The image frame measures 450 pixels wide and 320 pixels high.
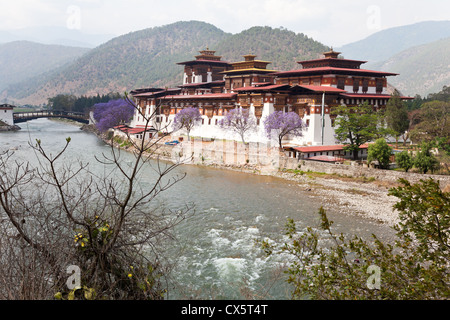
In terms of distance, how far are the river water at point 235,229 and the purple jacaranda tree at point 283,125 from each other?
10.6 m

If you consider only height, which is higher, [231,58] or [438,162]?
[231,58]

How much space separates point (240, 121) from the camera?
5897cm

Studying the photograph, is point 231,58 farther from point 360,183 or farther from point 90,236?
point 90,236

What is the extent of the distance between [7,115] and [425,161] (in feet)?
300

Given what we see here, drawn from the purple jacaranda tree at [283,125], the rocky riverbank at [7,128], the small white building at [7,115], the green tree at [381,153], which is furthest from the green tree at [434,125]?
the small white building at [7,115]

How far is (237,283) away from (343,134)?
33.8 metres

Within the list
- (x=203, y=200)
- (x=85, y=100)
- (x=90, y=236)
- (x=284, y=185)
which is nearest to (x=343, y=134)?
(x=284, y=185)

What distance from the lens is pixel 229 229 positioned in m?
24.9

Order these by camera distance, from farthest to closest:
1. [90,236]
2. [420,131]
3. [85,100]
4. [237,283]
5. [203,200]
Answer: [85,100] → [420,131] → [203,200] → [237,283] → [90,236]

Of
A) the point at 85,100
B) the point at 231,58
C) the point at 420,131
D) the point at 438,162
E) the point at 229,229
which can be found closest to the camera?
the point at 229,229

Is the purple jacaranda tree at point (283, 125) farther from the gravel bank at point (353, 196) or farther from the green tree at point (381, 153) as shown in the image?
the green tree at point (381, 153)

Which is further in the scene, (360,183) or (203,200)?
(360,183)

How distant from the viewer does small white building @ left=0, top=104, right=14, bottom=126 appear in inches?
3713

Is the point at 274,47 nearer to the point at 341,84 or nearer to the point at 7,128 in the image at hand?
the point at 7,128
